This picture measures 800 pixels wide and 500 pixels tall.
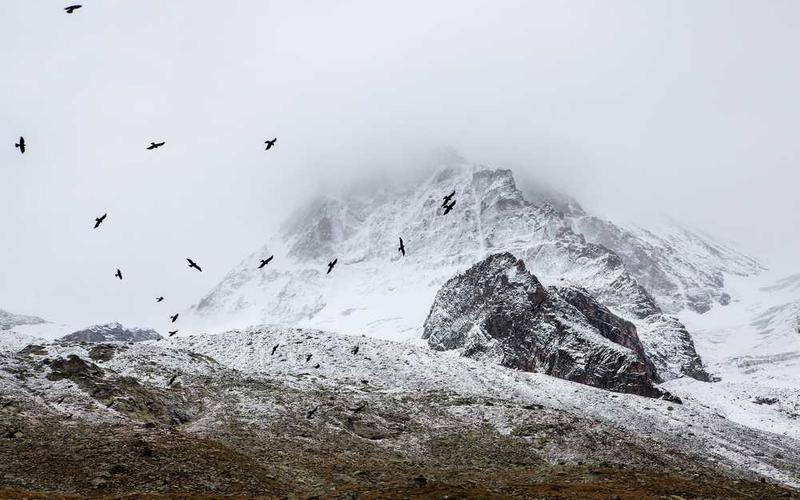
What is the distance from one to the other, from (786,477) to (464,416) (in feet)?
102

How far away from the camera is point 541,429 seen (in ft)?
199

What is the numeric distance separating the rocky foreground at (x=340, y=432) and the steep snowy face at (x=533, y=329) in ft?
147

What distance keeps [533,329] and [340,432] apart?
339 ft

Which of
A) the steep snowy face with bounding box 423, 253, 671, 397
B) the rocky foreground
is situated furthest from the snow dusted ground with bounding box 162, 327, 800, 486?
the steep snowy face with bounding box 423, 253, 671, 397

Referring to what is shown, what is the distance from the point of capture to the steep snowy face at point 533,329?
441ft

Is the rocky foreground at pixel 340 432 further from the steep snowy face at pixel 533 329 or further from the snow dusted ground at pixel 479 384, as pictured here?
the steep snowy face at pixel 533 329

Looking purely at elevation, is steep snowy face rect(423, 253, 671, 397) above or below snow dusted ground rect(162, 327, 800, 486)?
below

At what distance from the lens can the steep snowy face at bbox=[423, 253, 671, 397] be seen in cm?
13450

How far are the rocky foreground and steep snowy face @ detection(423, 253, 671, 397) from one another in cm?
4471

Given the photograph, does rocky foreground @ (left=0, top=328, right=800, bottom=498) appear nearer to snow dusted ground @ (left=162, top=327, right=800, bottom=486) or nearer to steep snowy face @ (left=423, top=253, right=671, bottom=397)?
snow dusted ground @ (left=162, top=327, right=800, bottom=486)

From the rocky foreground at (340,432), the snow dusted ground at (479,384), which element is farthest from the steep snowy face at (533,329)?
the rocky foreground at (340,432)

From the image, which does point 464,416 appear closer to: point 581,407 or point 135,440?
point 581,407

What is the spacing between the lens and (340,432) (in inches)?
Result: 2200

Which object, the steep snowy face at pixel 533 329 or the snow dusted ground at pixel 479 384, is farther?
the steep snowy face at pixel 533 329
